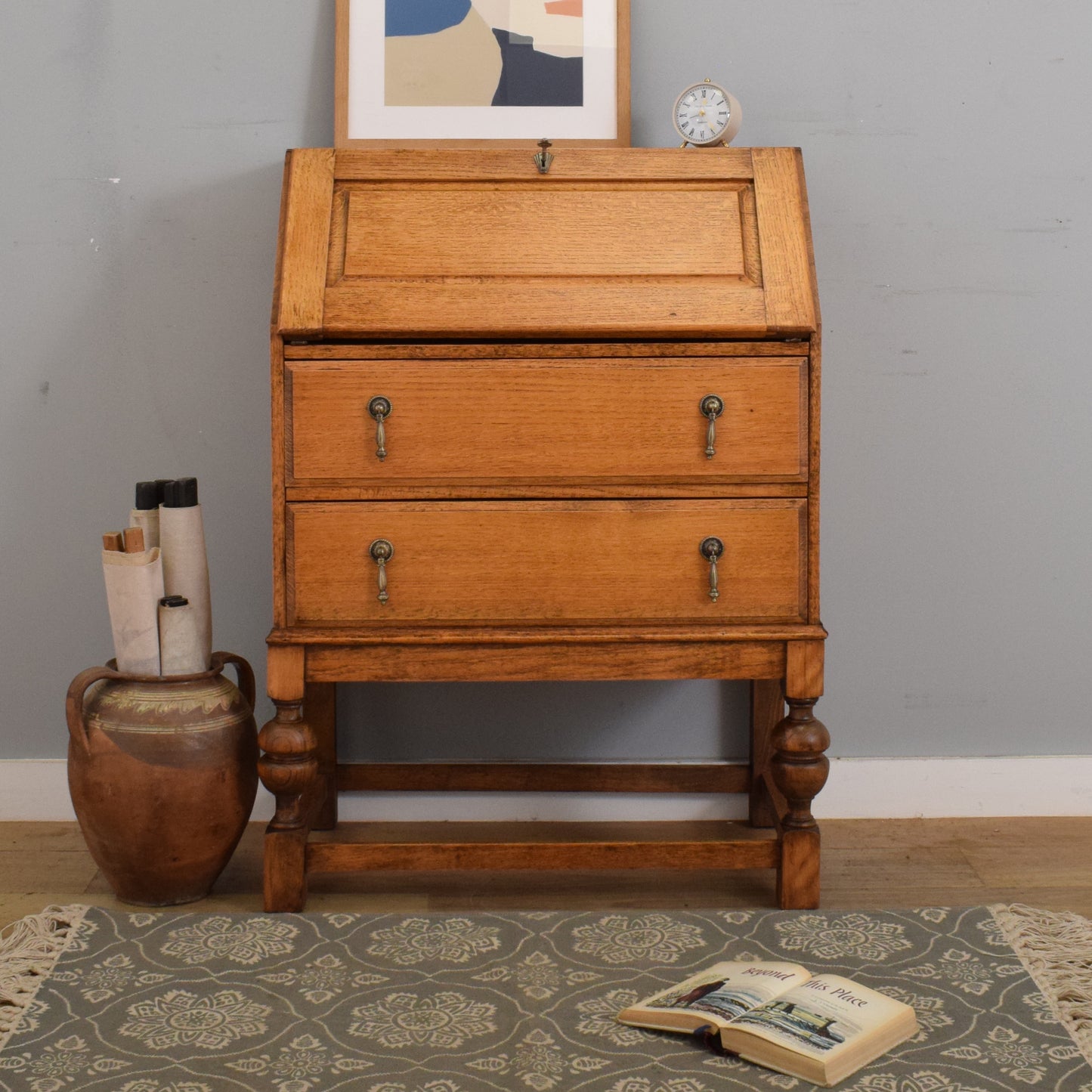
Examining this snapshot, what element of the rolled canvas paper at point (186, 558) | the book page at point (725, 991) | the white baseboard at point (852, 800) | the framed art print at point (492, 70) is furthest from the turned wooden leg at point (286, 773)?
the framed art print at point (492, 70)

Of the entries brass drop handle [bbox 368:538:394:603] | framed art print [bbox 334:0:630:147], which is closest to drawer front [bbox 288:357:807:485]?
brass drop handle [bbox 368:538:394:603]

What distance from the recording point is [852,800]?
8.46ft

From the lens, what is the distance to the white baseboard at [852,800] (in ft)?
8.37

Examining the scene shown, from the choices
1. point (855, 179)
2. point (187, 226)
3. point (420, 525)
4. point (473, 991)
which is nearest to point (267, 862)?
point (473, 991)

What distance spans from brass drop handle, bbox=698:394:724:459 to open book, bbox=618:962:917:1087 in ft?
2.64

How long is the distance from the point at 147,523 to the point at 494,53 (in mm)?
1171

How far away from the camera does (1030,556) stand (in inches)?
100

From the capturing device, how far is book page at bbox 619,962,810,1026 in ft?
5.27

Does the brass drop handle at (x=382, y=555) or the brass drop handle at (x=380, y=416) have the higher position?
the brass drop handle at (x=380, y=416)

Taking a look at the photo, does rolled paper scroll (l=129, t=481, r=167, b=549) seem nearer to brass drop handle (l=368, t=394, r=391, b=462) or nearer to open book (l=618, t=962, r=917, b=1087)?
brass drop handle (l=368, t=394, r=391, b=462)

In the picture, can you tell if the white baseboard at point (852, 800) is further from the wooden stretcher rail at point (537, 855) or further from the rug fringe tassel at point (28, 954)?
the rug fringe tassel at point (28, 954)

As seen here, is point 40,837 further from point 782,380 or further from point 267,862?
point 782,380

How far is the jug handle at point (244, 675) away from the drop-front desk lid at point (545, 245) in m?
0.66

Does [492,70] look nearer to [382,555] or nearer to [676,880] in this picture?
[382,555]
